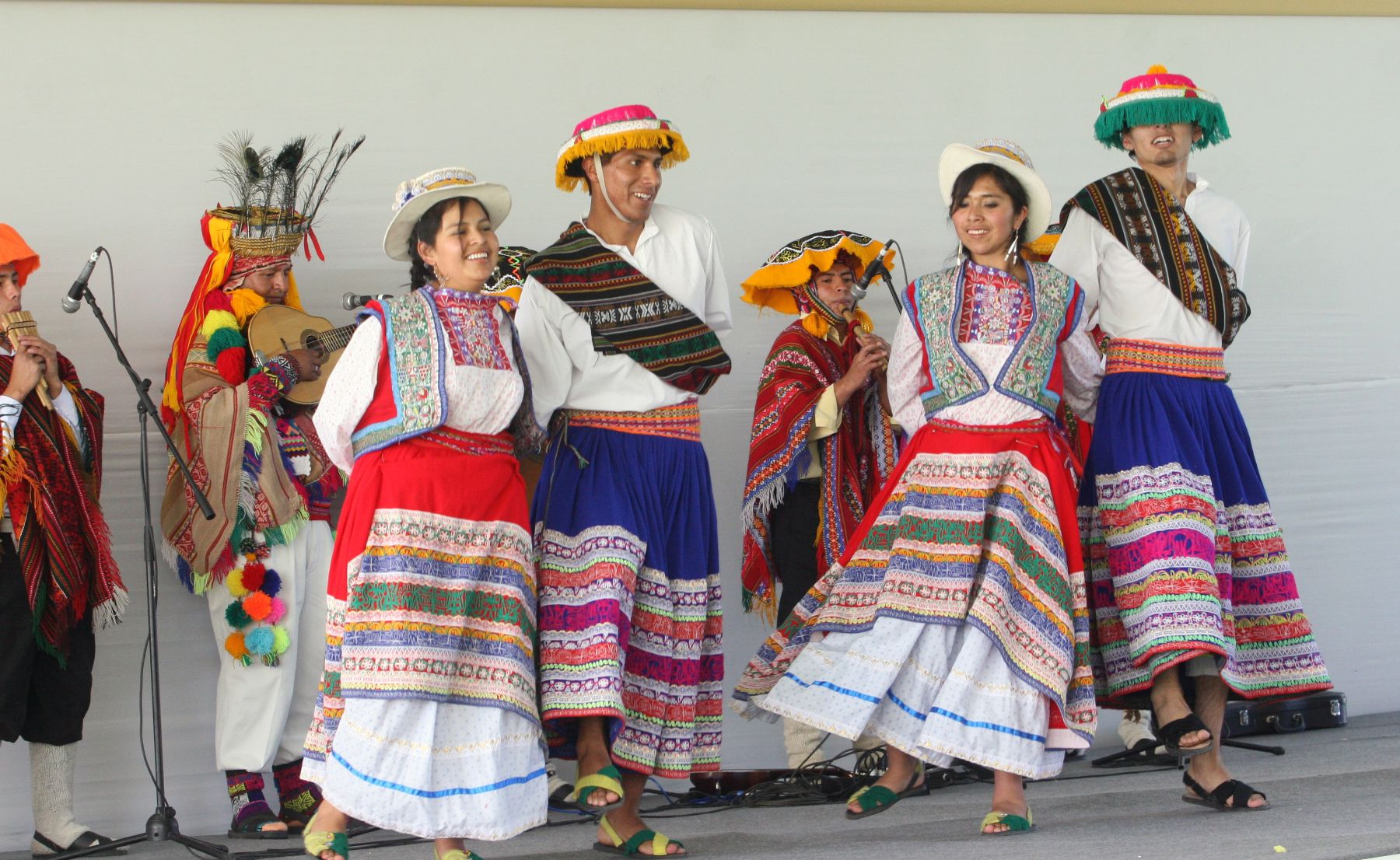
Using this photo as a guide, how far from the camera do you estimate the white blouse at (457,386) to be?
333 centimetres

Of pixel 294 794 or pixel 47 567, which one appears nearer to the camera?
pixel 47 567

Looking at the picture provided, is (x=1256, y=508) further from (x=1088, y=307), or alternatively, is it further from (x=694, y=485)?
(x=694, y=485)

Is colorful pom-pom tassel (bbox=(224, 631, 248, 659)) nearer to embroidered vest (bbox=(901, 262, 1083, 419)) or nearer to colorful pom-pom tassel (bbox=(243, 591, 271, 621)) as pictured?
colorful pom-pom tassel (bbox=(243, 591, 271, 621))

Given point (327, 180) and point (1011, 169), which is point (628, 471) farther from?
point (327, 180)

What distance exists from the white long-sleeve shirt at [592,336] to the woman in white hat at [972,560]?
1.81 feet

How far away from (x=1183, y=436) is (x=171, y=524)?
280 centimetres

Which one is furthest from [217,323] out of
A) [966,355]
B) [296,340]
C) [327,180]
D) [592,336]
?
[966,355]

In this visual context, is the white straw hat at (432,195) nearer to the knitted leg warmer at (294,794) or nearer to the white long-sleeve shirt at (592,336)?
the white long-sleeve shirt at (592,336)

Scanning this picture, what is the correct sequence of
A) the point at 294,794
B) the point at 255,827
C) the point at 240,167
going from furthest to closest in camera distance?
1. the point at 240,167
2. the point at 294,794
3. the point at 255,827

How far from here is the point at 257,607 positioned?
450 centimetres

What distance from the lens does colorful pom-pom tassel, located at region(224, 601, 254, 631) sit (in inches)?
177

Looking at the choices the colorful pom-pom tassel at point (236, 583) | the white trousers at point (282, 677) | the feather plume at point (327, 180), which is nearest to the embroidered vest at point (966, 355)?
the feather plume at point (327, 180)

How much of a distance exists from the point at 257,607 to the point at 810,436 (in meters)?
1.70

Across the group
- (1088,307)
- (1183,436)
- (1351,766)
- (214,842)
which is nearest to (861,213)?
(1088,307)
